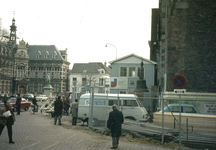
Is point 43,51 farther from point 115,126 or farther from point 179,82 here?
point 115,126

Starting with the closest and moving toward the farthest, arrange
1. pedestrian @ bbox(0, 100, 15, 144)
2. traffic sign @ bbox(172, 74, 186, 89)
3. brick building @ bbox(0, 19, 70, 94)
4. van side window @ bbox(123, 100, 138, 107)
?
pedestrian @ bbox(0, 100, 15, 144), traffic sign @ bbox(172, 74, 186, 89), van side window @ bbox(123, 100, 138, 107), brick building @ bbox(0, 19, 70, 94)

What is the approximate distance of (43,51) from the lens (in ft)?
289

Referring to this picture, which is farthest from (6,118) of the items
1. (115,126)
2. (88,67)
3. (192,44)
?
(88,67)

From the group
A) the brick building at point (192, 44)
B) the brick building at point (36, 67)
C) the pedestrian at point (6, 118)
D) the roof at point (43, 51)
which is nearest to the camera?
the pedestrian at point (6, 118)

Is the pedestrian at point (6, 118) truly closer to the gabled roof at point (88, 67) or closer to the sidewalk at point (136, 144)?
the sidewalk at point (136, 144)

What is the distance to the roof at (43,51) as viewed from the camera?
87.2 metres

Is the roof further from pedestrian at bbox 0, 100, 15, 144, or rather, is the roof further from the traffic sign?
pedestrian at bbox 0, 100, 15, 144

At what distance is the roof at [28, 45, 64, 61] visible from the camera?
8719cm

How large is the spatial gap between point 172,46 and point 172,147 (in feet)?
40.8

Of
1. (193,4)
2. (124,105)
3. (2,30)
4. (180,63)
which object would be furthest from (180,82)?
(2,30)

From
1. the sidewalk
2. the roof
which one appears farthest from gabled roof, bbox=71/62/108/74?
the sidewalk

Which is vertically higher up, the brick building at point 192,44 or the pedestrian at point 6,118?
the brick building at point 192,44

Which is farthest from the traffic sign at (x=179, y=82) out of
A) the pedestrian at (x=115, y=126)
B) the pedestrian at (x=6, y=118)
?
the pedestrian at (x=6, y=118)

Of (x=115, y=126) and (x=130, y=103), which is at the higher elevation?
(x=130, y=103)
